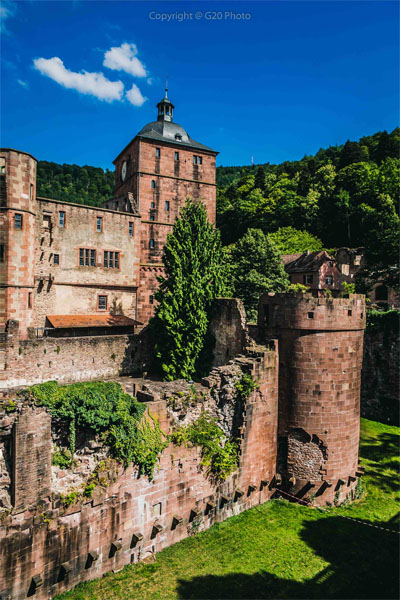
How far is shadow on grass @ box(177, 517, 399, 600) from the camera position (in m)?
10.5

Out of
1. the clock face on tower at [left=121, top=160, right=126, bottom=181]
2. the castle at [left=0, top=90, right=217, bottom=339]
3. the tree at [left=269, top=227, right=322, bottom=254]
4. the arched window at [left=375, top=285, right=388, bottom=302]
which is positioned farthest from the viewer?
the tree at [left=269, top=227, right=322, bottom=254]

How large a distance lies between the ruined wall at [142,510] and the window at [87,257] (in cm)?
1939

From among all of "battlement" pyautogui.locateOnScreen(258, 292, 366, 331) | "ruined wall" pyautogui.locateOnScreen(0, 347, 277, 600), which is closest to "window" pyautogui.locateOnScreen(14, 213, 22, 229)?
"ruined wall" pyautogui.locateOnScreen(0, 347, 277, 600)

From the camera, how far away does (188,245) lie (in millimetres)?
25766

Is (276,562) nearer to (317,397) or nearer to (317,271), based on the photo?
(317,397)

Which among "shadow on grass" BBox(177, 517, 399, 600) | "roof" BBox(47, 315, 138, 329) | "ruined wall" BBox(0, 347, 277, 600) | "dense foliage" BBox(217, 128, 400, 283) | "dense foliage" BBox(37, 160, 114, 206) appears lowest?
"shadow on grass" BBox(177, 517, 399, 600)

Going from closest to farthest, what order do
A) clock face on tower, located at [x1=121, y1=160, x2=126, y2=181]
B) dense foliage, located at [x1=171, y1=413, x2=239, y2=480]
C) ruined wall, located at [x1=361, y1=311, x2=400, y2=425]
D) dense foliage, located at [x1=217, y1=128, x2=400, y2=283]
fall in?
dense foliage, located at [x1=171, y1=413, x2=239, y2=480]
ruined wall, located at [x1=361, y1=311, x2=400, y2=425]
clock face on tower, located at [x1=121, y1=160, x2=126, y2=181]
dense foliage, located at [x1=217, y1=128, x2=400, y2=283]

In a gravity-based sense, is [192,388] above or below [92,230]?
below

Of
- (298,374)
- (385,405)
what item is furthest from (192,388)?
(385,405)

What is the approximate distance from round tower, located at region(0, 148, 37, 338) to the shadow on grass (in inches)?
770

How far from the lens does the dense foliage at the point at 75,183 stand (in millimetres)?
91188

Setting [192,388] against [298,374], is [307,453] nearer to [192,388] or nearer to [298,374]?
[298,374]

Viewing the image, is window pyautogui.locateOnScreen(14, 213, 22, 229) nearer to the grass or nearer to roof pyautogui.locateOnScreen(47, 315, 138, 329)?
roof pyautogui.locateOnScreen(47, 315, 138, 329)

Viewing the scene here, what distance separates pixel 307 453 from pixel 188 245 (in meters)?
14.8
